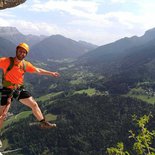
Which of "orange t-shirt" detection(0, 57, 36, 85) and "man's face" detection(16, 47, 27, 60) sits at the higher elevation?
"man's face" detection(16, 47, 27, 60)

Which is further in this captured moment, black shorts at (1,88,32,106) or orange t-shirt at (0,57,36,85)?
black shorts at (1,88,32,106)

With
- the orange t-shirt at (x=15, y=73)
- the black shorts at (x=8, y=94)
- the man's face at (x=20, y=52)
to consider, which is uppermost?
the man's face at (x=20, y=52)

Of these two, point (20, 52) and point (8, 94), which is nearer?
point (20, 52)

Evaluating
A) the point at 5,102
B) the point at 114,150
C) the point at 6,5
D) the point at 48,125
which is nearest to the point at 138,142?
the point at 114,150

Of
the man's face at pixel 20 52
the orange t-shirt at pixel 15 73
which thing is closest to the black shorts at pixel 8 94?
the orange t-shirt at pixel 15 73

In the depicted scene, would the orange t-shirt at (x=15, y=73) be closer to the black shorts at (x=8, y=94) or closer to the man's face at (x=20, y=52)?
the man's face at (x=20, y=52)

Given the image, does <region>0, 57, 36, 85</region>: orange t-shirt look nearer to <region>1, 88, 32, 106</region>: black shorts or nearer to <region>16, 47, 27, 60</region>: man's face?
<region>16, 47, 27, 60</region>: man's face

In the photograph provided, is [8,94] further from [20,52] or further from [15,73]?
[20,52]

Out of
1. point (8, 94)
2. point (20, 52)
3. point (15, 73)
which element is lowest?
point (8, 94)

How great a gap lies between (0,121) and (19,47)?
3272 millimetres

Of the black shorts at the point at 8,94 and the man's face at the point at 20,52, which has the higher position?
the man's face at the point at 20,52

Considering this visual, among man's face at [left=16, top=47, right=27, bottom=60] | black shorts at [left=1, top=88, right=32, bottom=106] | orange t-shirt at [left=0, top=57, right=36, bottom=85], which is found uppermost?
man's face at [left=16, top=47, right=27, bottom=60]

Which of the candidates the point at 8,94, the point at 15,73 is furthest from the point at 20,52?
the point at 8,94

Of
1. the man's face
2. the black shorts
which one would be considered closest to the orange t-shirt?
the man's face
